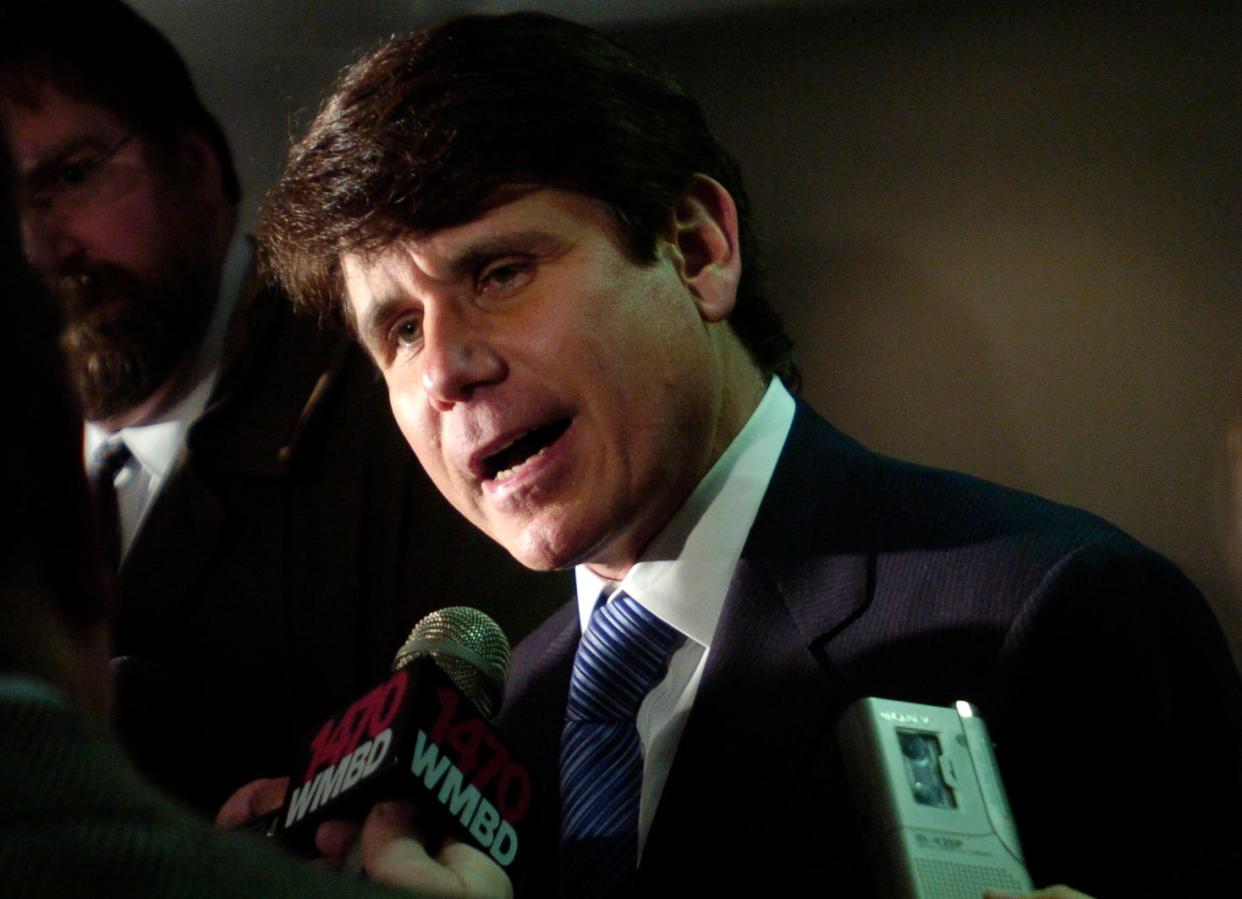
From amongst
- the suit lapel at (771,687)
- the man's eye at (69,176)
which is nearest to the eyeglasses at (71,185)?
the man's eye at (69,176)

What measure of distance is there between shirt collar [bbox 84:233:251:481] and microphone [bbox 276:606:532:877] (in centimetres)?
92

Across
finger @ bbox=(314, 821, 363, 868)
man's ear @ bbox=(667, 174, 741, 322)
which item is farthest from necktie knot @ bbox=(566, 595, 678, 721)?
finger @ bbox=(314, 821, 363, 868)

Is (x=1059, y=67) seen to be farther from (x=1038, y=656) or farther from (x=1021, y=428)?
(x=1038, y=656)

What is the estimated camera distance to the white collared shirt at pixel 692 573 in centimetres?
135

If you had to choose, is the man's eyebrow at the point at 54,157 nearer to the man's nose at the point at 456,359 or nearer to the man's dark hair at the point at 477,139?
the man's dark hair at the point at 477,139

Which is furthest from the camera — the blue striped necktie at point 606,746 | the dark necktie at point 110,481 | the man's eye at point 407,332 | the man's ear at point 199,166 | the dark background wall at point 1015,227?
the man's ear at point 199,166

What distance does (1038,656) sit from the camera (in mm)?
1204

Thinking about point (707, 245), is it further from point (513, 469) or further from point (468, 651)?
point (468, 651)

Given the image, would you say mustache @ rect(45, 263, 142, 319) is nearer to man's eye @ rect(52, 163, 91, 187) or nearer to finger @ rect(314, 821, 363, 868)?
man's eye @ rect(52, 163, 91, 187)

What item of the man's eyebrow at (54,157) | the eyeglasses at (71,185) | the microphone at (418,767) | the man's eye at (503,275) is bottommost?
the eyeglasses at (71,185)

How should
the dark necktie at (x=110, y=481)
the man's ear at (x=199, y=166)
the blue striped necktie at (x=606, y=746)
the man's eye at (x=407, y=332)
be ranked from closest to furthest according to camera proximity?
the blue striped necktie at (x=606, y=746) → the man's eye at (x=407, y=332) → the dark necktie at (x=110, y=481) → the man's ear at (x=199, y=166)

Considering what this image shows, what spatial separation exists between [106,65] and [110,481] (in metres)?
0.54

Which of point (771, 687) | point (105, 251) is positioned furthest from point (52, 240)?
point (771, 687)

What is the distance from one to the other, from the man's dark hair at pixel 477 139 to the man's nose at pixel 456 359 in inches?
3.6
